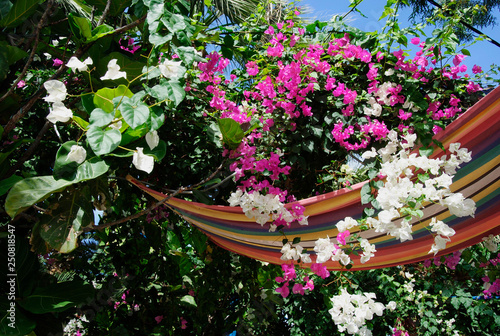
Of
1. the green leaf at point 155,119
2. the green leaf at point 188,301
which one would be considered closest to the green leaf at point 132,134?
the green leaf at point 155,119

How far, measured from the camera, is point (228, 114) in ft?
5.39

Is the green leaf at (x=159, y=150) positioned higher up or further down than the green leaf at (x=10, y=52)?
further down

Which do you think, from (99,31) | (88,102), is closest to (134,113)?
(88,102)

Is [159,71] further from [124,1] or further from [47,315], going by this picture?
[47,315]

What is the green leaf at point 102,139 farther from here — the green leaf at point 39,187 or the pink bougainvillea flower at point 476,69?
the pink bougainvillea flower at point 476,69

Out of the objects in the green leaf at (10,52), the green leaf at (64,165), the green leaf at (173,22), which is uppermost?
the green leaf at (10,52)

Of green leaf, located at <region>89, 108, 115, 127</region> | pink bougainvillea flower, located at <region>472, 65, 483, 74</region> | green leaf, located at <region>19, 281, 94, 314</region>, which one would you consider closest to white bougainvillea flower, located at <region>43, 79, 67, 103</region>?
green leaf, located at <region>89, 108, 115, 127</region>

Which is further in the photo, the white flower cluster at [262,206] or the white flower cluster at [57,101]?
the white flower cluster at [262,206]

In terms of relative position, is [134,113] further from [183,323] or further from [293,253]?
[183,323]

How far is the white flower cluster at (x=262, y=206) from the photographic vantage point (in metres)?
1.49

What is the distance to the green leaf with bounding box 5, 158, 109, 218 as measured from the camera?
1.07 m

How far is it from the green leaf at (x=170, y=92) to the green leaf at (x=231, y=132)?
0.35 m

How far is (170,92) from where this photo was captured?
41.4 inches

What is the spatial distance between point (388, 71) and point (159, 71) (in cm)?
85
